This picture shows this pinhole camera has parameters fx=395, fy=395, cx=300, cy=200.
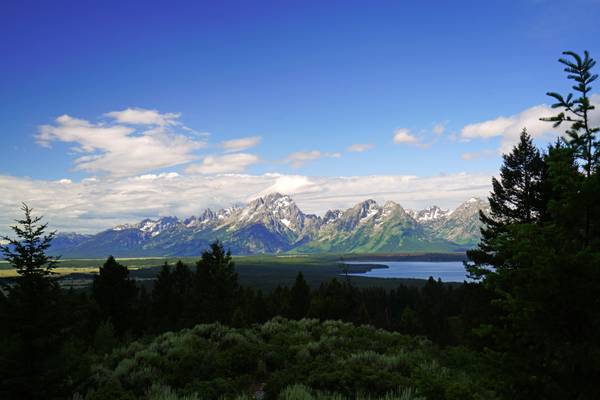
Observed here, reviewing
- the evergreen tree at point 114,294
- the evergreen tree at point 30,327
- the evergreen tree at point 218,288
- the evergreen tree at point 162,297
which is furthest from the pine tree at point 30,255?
the evergreen tree at point 162,297

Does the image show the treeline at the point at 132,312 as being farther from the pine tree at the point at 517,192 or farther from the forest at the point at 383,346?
the pine tree at the point at 517,192

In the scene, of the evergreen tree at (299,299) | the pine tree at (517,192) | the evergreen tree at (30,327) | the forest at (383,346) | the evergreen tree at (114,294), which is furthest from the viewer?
the evergreen tree at (299,299)

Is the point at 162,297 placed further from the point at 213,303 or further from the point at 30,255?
the point at 30,255

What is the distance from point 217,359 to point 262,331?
7139 millimetres

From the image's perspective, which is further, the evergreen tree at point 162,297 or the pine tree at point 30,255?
the evergreen tree at point 162,297

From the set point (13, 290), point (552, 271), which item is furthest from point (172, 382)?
point (552, 271)

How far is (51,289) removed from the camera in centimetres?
1070

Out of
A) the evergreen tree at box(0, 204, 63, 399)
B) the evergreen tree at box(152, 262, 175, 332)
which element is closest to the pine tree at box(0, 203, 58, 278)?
the evergreen tree at box(0, 204, 63, 399)

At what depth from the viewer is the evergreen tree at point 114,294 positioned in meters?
49.5

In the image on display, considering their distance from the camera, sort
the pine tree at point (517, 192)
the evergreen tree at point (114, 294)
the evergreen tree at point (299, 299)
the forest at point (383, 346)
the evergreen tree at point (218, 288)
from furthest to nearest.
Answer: the evergreen tree at point (299, 299) → the evergreen tree at point (114, 294) → the evergreen tree at point (218, 288) → the pine tree at point (517, 192) → the forest at point (383, 346)

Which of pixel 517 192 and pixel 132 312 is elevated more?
pixel 517 192

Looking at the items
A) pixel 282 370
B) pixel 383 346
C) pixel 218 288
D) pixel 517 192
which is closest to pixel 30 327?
pixel 282 370

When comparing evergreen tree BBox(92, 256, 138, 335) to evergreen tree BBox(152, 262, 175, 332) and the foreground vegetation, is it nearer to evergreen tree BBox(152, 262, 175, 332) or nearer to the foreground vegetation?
evergreen tree BBox(152, 262, 175, 332)

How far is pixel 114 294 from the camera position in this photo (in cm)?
5041
